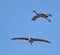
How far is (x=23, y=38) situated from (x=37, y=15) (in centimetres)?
590

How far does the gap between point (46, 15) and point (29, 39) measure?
248 inches

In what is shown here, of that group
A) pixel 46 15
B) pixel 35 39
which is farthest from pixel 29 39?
pixel 46 15

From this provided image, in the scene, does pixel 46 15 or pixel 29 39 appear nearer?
pixel 29 39

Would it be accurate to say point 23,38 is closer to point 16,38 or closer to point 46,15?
point 16,38

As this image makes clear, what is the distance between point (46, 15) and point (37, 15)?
11.3ft

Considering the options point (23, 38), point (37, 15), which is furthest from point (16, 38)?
point (37, 15)

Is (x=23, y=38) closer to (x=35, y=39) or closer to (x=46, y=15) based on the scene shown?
(x=35, y=39)

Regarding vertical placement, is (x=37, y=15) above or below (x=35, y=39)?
above

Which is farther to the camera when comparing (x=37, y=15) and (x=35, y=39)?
(x=37, y=15)

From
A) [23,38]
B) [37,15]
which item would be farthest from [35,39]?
[37,15]

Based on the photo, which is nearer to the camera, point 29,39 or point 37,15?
point 29,39

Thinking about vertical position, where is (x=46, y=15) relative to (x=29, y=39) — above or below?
above

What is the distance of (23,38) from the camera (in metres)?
55.7

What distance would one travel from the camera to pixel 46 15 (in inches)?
2207
